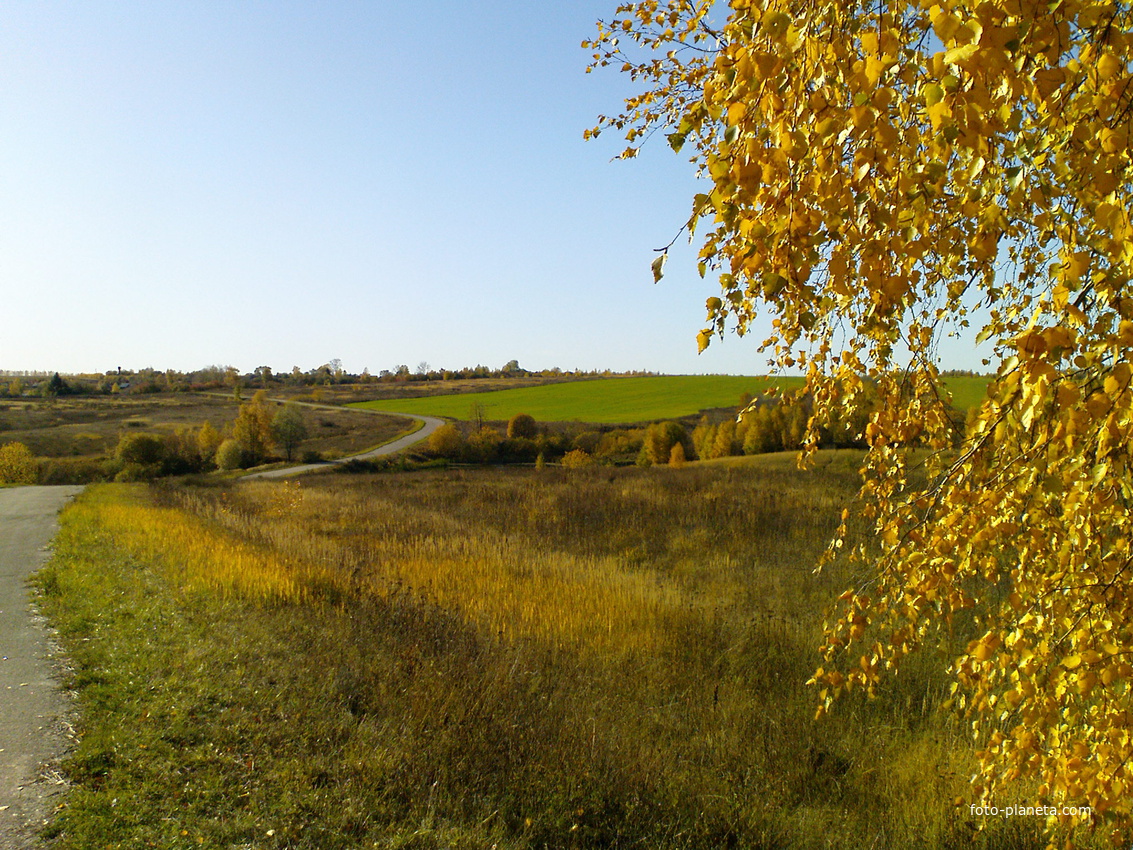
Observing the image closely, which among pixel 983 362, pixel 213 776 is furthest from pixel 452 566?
pixel 983 362

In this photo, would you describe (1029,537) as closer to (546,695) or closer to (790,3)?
(790,3)

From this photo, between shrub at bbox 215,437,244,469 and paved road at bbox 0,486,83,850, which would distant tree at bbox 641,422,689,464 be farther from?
paved road at bbox 0,486,83,850

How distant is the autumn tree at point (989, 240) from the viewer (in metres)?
1.43

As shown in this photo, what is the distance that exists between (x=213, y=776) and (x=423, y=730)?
1268mm

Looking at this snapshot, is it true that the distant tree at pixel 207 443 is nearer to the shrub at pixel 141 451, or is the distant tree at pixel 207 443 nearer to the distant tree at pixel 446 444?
the shrub at pixel 141 451

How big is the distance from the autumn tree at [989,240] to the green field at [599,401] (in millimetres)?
63878

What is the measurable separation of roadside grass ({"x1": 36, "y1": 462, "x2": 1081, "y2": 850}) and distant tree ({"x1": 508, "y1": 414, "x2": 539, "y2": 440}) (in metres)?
47.4

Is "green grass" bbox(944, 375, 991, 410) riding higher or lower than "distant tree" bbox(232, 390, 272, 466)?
higher

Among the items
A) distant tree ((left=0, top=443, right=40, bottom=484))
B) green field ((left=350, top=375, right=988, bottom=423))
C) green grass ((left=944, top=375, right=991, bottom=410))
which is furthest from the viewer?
green field ((left=350, top=375, right=988, bottom=423))

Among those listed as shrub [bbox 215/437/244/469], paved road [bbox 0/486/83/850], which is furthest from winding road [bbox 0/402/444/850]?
shrub [bbox 215/437/244/469]

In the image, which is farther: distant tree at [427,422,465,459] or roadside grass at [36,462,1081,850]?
distant tree at [427,422,465,459]

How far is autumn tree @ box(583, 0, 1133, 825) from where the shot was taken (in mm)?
1429

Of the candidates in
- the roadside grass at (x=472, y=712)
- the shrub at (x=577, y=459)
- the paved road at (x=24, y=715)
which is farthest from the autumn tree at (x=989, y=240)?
the shrub at (x=577, y=459)

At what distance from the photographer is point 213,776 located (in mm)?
3898
